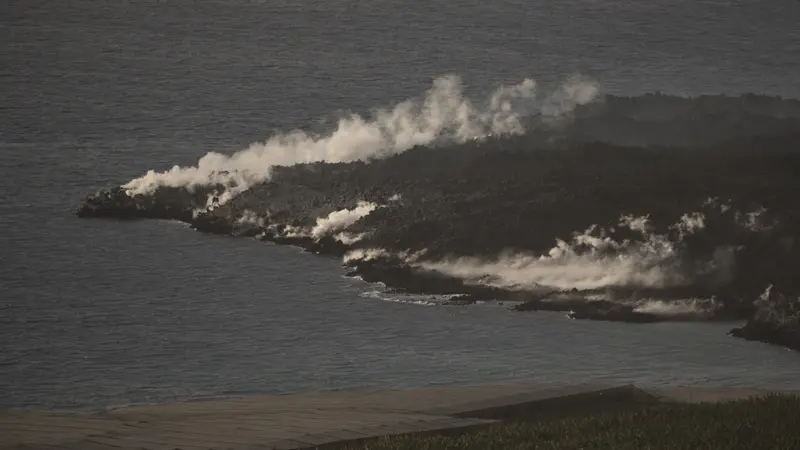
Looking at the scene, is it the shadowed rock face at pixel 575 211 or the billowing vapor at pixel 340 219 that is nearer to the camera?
the shadowed rock face at pixel 575 211

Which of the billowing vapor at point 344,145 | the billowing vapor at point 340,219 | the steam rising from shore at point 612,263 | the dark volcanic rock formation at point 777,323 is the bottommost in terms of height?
the dark volcanic rock formation at point 777,323

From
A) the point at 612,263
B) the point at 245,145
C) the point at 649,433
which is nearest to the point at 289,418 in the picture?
the point at 649,433

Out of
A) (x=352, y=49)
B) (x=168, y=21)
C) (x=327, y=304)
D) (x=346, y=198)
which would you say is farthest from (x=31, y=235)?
(x=168, y=21)

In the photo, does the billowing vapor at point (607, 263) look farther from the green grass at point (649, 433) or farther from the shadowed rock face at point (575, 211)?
the green grass at point (649, 433)

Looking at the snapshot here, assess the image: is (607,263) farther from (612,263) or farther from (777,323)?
(777,323)

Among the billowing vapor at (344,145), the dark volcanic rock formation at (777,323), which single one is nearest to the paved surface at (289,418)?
the dark volcanic rock formation at (777,323)

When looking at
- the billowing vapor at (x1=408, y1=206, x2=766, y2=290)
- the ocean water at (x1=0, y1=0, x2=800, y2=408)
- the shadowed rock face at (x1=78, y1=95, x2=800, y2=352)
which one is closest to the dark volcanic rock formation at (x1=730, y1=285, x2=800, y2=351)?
the shadowed rock face at (x1=78, y1=95, x2=800, y2=352)

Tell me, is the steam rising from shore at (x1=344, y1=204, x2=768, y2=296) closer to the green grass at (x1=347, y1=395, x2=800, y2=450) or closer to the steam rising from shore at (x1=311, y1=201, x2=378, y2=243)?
the steam rising from shore at (x1=311, y1=201, x2=378, y2=243)
